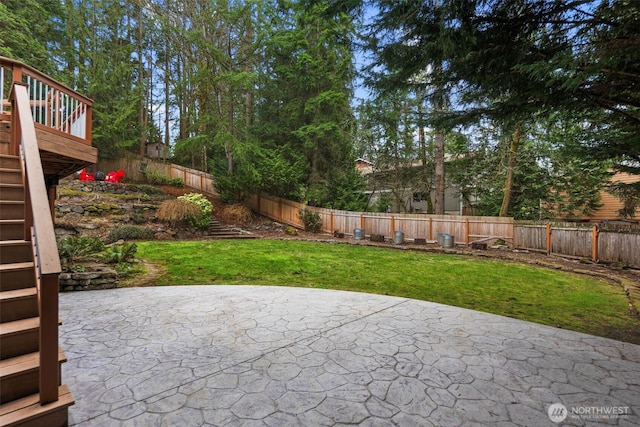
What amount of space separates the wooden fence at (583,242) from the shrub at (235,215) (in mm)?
11197

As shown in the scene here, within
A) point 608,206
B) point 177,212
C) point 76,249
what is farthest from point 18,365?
point 608,206

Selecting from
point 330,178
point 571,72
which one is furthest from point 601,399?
point 330,178

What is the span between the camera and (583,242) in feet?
28.8

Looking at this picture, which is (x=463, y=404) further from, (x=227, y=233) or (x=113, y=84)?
(x=113, y=84)

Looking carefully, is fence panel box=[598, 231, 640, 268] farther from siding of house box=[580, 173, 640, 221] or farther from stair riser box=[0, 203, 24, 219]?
stair riser box=[0, 203, 24, 219]

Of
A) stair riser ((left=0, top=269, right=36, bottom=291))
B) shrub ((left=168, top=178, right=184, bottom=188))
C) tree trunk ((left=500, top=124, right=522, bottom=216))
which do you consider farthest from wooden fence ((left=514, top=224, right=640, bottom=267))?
shrub ((left=168, top=178, right=184, bottom=188))

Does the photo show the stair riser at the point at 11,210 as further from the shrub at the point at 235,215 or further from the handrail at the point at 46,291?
the shrub at the point at 235,215

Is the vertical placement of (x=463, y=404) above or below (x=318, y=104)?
below

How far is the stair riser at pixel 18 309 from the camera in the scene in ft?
7.38

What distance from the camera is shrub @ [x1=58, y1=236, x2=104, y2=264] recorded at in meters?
5.71

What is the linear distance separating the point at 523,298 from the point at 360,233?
7.70 meters

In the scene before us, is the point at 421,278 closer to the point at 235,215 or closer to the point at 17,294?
the point at 17,294

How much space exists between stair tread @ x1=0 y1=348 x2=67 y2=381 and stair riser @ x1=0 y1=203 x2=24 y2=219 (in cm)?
190

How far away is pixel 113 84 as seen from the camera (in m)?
15.8
